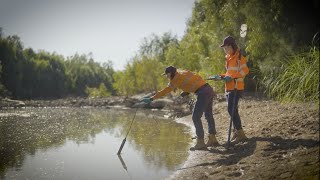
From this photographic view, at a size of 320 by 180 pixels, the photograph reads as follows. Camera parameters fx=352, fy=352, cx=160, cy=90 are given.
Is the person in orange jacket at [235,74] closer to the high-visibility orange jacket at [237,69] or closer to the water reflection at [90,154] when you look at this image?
the high-visibility orange jacket at [237,69]

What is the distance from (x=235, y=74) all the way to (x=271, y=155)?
209cm

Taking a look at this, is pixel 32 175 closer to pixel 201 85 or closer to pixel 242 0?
pixel 201 85

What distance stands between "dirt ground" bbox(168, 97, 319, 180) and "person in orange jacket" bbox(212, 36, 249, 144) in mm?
369

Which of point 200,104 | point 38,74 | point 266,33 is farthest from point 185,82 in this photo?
point 38,74

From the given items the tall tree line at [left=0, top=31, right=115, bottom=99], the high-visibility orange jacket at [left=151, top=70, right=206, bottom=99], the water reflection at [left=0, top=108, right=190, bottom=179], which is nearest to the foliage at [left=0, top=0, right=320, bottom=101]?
the tall tree line at [left=0, top=31, right=115, bottom=99]

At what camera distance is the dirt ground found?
5.03 meters

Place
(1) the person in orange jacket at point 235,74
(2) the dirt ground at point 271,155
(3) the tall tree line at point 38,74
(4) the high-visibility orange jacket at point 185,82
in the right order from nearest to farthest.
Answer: (2) the dirt ground at point 271,155 < (1) the person in orange jacket at point 235,74 < (4) the high-visibility orange jacket at point 185,82 < (3) the tall tree line at point 38,74

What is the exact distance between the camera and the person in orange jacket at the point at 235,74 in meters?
7.39

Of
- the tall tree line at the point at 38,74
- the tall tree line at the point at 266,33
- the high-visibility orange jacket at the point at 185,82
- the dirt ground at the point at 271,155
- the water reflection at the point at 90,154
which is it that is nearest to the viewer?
the dirt ground at the point at 271,155

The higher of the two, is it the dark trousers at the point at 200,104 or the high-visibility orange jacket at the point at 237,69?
the high-visibility orange jacket at the point at 237,69

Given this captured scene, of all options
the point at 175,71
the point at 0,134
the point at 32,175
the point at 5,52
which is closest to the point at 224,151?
the point at 175,71

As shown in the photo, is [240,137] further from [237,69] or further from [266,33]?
[266,33]

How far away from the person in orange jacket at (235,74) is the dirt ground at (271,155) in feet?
1.21

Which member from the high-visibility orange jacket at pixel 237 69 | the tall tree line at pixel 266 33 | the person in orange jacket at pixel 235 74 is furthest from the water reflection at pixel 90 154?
the tall tree line at pixel 266 33
